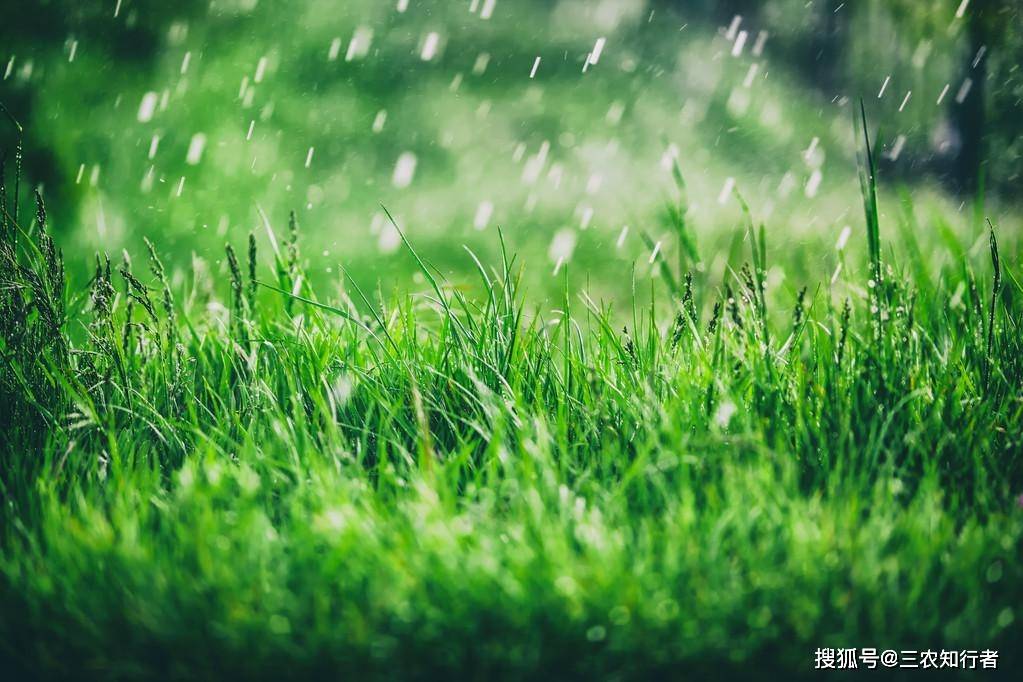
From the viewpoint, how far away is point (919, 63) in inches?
381

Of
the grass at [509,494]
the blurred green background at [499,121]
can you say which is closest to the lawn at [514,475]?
the grass at [509,494]

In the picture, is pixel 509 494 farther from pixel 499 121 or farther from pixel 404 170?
pixel 499 121

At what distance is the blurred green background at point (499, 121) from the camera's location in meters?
5.70

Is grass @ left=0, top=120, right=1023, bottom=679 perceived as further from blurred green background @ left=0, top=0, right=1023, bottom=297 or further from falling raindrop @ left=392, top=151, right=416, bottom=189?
falling raindrop @ left=392, top=151, right=416, bottom=189

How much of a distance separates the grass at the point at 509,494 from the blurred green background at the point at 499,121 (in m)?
1.63

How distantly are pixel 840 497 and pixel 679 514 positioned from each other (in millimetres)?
355

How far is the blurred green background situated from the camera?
5.70 m

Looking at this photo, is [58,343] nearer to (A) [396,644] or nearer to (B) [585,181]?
(A) [396,644]

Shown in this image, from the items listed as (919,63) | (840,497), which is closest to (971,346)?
(840,497)

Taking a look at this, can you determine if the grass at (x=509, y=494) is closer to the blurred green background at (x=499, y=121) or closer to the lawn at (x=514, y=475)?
the lawn at (x=514, y=475)

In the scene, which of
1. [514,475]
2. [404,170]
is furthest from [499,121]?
[514,475]

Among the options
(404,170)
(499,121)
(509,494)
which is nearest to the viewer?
(509,494)

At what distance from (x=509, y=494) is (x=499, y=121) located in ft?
24.0

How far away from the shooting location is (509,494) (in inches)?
65.7
